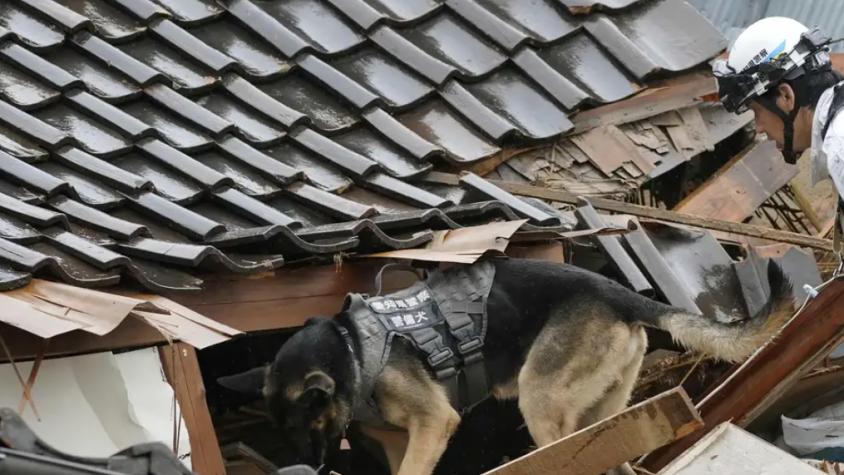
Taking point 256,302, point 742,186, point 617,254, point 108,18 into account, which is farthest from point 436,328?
point 742,186

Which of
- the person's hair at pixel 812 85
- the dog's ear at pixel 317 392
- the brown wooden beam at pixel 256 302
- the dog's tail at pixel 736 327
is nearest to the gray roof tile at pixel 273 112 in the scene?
the brown wooden beam at pixel 256 302

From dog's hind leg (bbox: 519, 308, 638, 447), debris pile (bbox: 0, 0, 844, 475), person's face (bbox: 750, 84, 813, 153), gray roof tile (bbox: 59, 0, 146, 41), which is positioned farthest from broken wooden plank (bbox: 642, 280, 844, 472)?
gray roof tile (bbox: 59, 0, 146, 41)

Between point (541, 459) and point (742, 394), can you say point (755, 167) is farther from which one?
point (541, 459)

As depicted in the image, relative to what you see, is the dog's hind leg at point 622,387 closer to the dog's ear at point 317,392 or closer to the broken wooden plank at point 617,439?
the dog's ear at point 317,392

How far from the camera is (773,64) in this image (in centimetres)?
629

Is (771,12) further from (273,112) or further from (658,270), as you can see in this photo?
(273,112)

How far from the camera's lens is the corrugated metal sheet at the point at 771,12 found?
36.4 feet

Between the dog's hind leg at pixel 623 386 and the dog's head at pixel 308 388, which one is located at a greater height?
the dog's head at pixel 308 388

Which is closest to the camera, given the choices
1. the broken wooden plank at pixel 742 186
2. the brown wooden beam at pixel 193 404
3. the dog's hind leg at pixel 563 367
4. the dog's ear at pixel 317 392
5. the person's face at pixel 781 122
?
the brown wooden beam at pixel 193 404

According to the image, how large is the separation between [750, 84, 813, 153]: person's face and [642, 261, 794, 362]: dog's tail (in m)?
0.58

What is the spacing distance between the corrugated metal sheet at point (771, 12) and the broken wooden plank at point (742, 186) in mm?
2175

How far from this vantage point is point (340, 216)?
272 inches

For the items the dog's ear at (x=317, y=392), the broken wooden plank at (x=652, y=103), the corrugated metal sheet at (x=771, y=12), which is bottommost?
the dog's ear at (x=317, y=392)

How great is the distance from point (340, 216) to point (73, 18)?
1.92 meters
